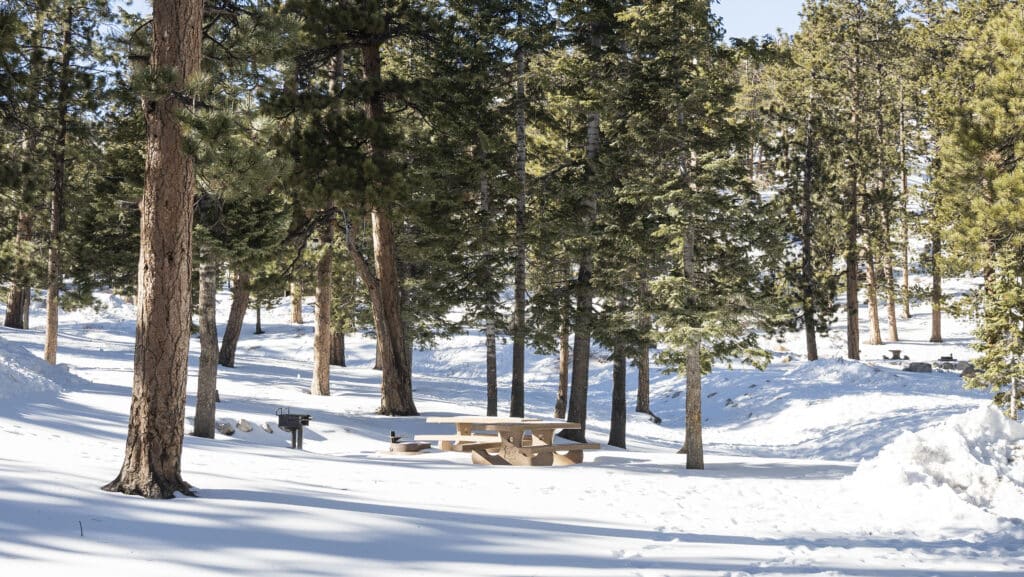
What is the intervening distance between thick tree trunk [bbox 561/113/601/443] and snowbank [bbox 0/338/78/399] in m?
11.5

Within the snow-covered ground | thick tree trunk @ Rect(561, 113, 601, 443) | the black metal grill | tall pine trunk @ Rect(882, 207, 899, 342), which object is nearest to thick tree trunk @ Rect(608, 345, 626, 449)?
thick tree trunk @ Rect(561, 113, 601, 443)

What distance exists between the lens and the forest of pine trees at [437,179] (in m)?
7.98

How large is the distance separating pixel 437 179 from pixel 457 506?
42.4 feet

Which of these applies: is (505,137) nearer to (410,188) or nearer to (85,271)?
(410,188)

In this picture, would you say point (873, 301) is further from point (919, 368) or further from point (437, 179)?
point (437, 179)

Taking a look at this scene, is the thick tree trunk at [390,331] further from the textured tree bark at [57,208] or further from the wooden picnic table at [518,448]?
the textured tree bark at [57,208]

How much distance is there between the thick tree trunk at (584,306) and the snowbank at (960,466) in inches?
308

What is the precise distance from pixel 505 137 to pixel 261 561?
16.0 metres

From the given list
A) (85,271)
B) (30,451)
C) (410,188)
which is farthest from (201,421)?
(85,271)

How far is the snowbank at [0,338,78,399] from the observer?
638 inches

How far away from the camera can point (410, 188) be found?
64.7ft

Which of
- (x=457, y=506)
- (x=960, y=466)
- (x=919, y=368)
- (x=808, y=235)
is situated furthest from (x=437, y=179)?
(x=919, y=368)

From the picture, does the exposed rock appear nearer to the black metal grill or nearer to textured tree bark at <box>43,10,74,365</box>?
the black metal grill

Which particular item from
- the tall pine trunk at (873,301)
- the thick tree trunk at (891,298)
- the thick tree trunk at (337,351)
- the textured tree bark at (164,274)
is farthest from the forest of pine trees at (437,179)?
the tall pine trunk at (873,301)
